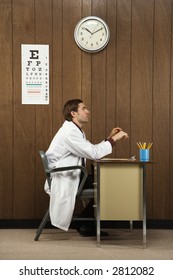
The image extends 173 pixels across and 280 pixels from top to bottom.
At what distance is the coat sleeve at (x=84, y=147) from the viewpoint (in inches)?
172

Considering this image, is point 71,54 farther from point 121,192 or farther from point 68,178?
point 121,192

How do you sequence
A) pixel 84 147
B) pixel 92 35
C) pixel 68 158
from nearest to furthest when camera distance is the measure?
pixel 84 147, pixel 68 158, pixel 92 35

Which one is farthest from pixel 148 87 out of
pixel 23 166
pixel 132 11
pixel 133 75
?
pixel 23 166

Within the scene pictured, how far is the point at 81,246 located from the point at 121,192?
21.8 inches

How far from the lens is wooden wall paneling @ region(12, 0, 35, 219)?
511cm

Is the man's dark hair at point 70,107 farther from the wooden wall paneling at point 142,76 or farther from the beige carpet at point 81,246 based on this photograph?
the beige carpet at point 81,246

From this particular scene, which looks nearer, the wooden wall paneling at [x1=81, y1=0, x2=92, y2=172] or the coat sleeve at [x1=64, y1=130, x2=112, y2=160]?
the coat sleeve at [x1=64, y1=130, x2=112, y2=160]

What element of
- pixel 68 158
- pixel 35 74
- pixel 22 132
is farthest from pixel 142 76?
pixel 22 132

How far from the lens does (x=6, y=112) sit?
16.8ft

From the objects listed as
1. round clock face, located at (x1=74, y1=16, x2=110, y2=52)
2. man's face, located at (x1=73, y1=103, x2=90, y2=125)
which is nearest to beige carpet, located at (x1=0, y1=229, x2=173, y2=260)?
man's face, located at (x1=73, y1=103, x2=90, y2=125)

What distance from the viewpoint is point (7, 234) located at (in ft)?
15.9

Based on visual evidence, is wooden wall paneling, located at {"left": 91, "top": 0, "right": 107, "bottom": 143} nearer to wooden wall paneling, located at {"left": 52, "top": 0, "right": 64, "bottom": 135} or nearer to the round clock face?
the round clock face

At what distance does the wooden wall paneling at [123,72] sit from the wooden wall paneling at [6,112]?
105cm

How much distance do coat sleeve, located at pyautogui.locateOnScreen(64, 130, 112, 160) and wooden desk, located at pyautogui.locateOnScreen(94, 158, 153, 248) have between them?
0.17 metres
